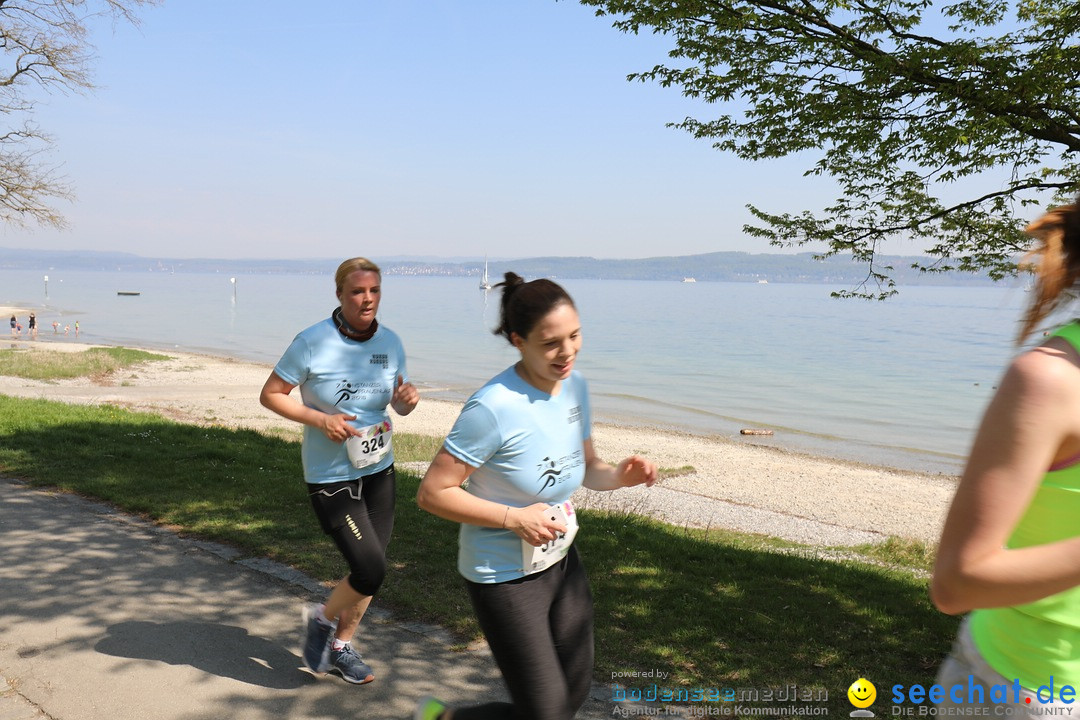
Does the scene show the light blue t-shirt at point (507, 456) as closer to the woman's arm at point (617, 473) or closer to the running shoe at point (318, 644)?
the woman's arm at point (617, 473)

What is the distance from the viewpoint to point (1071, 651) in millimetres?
1606

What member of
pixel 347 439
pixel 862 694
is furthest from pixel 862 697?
pixel 347 439

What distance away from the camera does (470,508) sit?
2.75m

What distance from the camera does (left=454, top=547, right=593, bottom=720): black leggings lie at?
9.03 ft

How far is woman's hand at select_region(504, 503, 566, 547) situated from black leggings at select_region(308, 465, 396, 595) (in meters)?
1.54

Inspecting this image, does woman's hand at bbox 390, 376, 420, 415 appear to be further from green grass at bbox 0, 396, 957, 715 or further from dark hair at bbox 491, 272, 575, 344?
dark hair at bbox 491, 272, 575, 344

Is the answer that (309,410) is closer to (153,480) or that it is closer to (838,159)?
(838,159)

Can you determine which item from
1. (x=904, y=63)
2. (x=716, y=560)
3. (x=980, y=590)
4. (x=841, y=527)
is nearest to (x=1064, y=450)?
(x=980, y=590)

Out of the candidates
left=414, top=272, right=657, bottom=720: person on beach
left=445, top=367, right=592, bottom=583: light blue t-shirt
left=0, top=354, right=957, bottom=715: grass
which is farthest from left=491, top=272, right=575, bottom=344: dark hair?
left=0, top=354, right=957, bottom=715: grass

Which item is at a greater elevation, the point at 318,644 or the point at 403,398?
the point at 403,398

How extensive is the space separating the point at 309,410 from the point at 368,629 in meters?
1.58

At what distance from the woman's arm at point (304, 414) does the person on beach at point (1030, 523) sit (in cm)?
295

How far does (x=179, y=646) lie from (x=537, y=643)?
2.71 m

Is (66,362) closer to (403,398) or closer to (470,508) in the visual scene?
(403,398)
